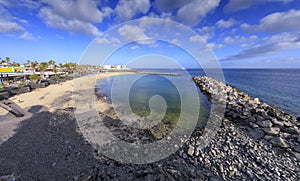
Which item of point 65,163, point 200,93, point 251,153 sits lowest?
point 200,93

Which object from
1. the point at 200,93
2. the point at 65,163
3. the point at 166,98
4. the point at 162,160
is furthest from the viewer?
the point at 200,93

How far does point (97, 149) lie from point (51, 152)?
1.40m

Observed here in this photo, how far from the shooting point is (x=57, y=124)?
5980 millimetres

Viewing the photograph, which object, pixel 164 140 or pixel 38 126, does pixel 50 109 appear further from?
pixel 164 140

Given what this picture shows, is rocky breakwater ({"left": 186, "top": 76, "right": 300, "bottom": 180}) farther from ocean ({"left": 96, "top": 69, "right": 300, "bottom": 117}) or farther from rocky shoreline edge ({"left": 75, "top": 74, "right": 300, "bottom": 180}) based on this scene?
ocean ({"left": 96, "top": 69, "right": 300, "bottom": 117})

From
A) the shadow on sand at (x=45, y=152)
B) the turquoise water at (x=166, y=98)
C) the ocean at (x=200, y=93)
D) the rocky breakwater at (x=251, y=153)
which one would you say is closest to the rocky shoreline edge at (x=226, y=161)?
the rocky breakwater at (x=251, y=153)

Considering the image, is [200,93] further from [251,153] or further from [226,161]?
[226,161]

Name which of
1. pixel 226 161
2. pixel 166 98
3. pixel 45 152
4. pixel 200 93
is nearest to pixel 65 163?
pixel 45 152

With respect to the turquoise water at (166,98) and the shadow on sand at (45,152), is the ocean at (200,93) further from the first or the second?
the shadow on sand at (45,152)

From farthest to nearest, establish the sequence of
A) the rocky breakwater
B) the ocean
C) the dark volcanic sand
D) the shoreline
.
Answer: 1. the ocean
2. the rocky breakwater
3. the shoreline
4. the dark volcanic sand

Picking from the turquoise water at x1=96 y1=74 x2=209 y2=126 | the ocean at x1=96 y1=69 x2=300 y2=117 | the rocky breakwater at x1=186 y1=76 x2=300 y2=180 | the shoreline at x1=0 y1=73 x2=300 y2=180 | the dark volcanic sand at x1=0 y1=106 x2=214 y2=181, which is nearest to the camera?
the dark volcanic sand at x1=0 y1=106 x2=214 y2=181

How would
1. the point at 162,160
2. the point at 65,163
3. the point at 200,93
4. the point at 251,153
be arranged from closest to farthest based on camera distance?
the point at 65,163 < the point at 162,160 < the point at 251,153 < the point at 200,93

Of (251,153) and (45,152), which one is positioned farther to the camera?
(251,153)

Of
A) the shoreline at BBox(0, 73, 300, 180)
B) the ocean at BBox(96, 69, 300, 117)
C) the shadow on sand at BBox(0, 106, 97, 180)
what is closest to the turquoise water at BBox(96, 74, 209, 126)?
the ocean at BBox(96, 69, 300, 117)
